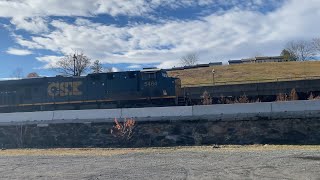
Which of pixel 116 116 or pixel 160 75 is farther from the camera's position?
pixel 160 75

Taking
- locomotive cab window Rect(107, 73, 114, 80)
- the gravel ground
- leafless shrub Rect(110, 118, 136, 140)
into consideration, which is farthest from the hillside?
the gravel ground

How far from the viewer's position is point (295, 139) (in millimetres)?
19984

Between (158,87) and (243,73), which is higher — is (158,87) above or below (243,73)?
below

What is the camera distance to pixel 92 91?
2881 centimetres

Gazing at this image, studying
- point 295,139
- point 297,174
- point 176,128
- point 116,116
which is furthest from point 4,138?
point 297,174

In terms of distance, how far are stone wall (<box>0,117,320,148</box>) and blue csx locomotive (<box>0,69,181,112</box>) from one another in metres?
5.21

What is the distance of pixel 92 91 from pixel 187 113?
32.7 ft

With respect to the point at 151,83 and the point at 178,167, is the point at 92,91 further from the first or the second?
the point at 178,167

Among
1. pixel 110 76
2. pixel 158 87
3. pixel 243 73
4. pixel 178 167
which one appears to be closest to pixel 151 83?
pixel 158 87

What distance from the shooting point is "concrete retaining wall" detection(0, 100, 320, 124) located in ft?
67.1

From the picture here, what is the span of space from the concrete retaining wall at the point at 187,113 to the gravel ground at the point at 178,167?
502cm

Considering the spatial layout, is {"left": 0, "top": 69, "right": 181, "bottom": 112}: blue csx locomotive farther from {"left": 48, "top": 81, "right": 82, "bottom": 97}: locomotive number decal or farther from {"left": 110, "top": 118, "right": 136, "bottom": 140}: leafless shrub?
{"left": 110, "top": 118, "right": 136, "bottom": 140}: leafless shrub

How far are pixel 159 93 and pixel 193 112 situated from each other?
6187 mm

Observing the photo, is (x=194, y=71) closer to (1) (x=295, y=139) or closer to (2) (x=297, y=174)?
(1) (x=295, y=139)
